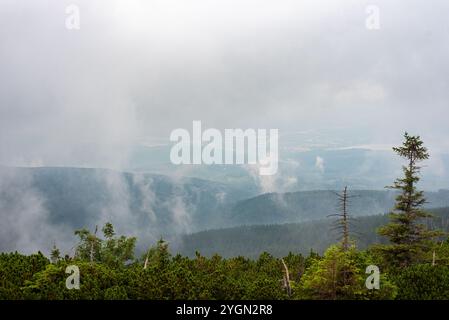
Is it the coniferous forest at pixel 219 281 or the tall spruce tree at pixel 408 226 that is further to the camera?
the tall spruce tree at pixel 408 226

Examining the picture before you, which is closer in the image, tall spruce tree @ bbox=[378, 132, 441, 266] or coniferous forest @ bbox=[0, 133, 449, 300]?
coniferous forest @ bbox=[0, 133, 449, 300]

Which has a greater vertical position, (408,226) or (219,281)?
(408,226)

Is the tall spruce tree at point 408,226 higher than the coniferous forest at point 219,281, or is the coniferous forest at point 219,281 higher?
the tall spruce tree at point 408,226

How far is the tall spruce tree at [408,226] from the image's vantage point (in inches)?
1105

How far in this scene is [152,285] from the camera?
18375mm

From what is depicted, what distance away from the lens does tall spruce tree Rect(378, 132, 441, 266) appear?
2806 cm

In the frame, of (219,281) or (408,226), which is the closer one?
(219,281)

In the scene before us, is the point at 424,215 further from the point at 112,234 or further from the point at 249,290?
the point at 112,234

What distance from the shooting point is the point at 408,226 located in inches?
1131

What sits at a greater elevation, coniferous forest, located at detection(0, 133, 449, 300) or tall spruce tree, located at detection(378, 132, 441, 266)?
tall spruce tree, located at detection(378, 132, 441, 266)

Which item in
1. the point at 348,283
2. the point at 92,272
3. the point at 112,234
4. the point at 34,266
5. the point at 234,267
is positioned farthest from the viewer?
the point at 112,234
